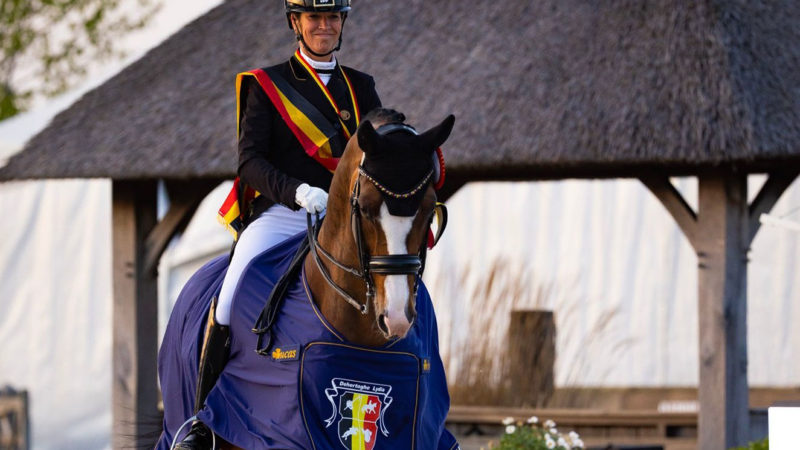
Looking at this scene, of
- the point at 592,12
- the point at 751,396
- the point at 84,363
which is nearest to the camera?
the point at 592,12

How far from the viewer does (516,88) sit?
10078 mm

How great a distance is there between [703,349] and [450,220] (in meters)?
6.29

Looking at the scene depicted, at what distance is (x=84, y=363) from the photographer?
50.1 feet

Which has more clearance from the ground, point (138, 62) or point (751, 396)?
point (138, 62)

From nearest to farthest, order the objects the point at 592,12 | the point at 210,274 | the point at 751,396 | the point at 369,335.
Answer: the point at 369,335, the point at 210,274, the point at 592,12, the point at 751,396

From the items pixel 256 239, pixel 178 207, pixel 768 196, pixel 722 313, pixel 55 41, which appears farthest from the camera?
pixel 55 41

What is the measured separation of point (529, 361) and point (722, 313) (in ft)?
9.77

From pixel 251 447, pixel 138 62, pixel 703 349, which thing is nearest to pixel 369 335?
pixel 251 447

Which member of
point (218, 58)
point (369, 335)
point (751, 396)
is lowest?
point (751, 396)

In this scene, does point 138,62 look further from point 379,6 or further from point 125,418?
point 125,418

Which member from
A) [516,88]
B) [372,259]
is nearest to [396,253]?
[372,259]

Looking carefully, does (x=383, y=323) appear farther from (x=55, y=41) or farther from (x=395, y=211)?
(x=55, y=41)

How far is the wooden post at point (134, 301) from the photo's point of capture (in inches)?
453

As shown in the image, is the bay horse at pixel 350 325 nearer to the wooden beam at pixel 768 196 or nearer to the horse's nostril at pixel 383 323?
the horse's nostril at pixel 383 323
